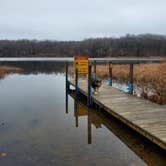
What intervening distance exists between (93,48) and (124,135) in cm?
7361

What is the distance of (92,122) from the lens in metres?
6.90

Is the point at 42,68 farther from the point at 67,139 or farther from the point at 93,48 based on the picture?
the point at 93,48

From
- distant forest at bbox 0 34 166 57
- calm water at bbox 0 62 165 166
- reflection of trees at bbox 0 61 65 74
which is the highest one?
distant forest at bbox 0 34 166 57

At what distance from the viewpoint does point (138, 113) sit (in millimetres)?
5922

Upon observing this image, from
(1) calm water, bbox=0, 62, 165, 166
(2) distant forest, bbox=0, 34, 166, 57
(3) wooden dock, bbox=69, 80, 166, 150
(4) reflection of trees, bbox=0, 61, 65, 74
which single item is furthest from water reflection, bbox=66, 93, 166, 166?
(2) distant forest, bbox=0, 34, 166, 57

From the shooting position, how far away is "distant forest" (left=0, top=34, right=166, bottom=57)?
238ft

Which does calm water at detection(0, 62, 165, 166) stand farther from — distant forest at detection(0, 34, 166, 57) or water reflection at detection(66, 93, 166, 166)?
distant forest at detection(0, 34, 166, 57)

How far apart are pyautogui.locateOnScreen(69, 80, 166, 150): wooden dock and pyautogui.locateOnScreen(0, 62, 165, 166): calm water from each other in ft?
1.29

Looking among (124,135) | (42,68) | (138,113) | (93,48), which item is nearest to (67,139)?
(124,135)

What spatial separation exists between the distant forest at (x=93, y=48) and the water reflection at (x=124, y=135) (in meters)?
63.8

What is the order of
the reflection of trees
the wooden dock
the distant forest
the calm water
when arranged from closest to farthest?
1. the calm water
2. the wooden dock
3. the reflection of trees
4. the distant forest

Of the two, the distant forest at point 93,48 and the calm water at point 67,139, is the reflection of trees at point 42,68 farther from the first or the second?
the distant forest at point 93,48

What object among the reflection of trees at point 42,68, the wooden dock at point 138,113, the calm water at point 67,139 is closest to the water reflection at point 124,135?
the calm water at point 67,139

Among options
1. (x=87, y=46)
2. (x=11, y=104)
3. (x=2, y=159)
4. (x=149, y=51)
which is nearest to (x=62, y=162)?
(x=2, y=159)
